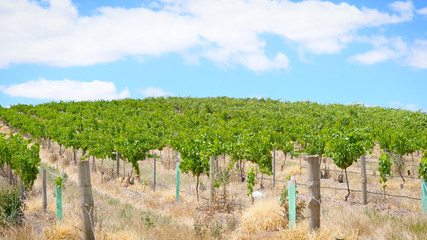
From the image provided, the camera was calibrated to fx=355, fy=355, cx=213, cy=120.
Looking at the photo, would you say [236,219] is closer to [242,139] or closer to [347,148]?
[347,148]

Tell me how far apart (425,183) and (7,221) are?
11490 mm

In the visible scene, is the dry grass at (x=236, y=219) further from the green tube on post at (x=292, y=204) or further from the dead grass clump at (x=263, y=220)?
the green tube on post at (x=292, y=204)

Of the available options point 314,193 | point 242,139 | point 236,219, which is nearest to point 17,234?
point 236,219

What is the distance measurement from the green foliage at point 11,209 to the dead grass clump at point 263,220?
5261mm

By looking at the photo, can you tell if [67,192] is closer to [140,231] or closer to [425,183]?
[140,231]

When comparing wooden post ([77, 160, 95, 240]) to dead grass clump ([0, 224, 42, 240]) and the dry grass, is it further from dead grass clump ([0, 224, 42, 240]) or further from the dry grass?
dead grass clump ([0, 224, 42, 240])

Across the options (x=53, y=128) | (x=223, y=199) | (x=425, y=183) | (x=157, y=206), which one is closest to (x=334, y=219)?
(x=223, y=199)

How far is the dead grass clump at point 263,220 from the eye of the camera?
8.01 meters

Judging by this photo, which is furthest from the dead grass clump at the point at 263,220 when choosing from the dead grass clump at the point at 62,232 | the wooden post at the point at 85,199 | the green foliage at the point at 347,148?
the green foliage at the point at 347,148

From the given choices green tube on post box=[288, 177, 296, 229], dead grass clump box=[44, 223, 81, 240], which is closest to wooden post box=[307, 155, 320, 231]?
green tube on post box=[288, 177, 296, 229]

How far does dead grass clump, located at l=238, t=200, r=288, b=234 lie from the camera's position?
8.01m

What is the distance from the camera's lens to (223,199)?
1053cm

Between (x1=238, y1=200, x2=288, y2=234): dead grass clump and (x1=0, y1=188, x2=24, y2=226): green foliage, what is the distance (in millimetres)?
5261

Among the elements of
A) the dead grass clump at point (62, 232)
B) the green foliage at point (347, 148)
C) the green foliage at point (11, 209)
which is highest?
the green foliage at point (347, 148)
